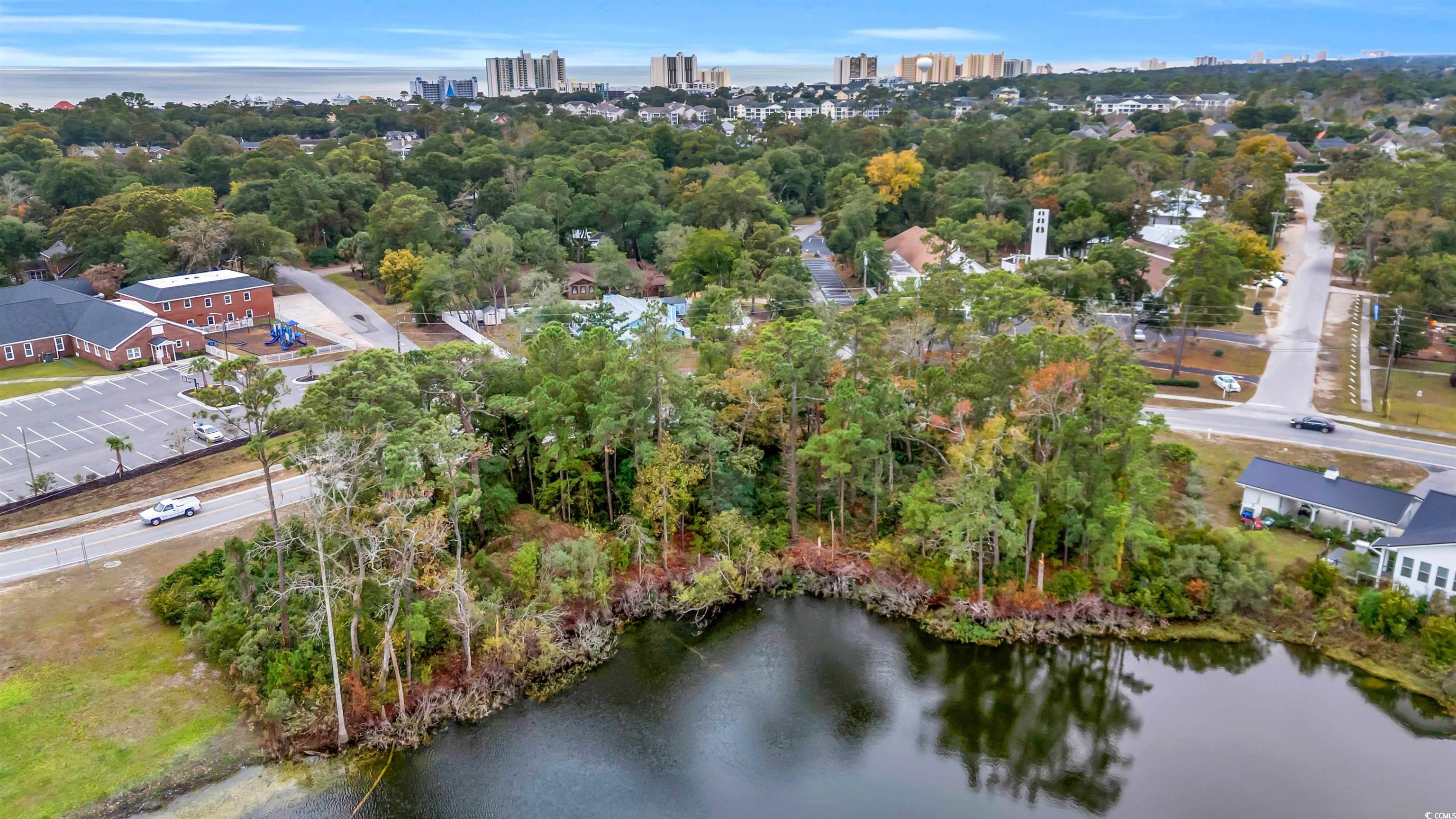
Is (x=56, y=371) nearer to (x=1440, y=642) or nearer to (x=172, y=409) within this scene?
(x=172, y=409)

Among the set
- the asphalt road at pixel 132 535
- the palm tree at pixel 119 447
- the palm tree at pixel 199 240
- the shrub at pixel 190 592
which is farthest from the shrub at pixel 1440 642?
the palm tree at pixel 199 240

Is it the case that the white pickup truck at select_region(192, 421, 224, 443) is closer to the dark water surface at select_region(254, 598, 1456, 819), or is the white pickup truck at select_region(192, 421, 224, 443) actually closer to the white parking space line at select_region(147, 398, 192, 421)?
the white parking space line at select_region(147, 398, 192, 421)

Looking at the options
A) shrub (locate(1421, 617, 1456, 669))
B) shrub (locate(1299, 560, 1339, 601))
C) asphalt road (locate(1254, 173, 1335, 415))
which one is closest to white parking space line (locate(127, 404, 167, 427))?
shrub (locate(1299, 560, 1339, 601))

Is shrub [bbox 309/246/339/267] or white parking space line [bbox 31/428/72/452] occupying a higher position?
shrub [bbox 309/246/339/267]

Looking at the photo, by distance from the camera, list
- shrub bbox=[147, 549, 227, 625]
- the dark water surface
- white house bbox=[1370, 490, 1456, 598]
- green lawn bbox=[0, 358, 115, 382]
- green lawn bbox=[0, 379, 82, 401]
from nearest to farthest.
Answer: the dark water surface → white house bbox=[1370, 490, 1456, 598] → shrub bbox=[147, 549, 227, 625] → green lawn bbox=[0, 379, 82, 401] → green lawn bbox=[0, 358, 115, 382]

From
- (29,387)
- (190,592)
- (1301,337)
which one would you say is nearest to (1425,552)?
(1301,337)

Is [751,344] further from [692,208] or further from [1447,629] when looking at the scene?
[692,208]
